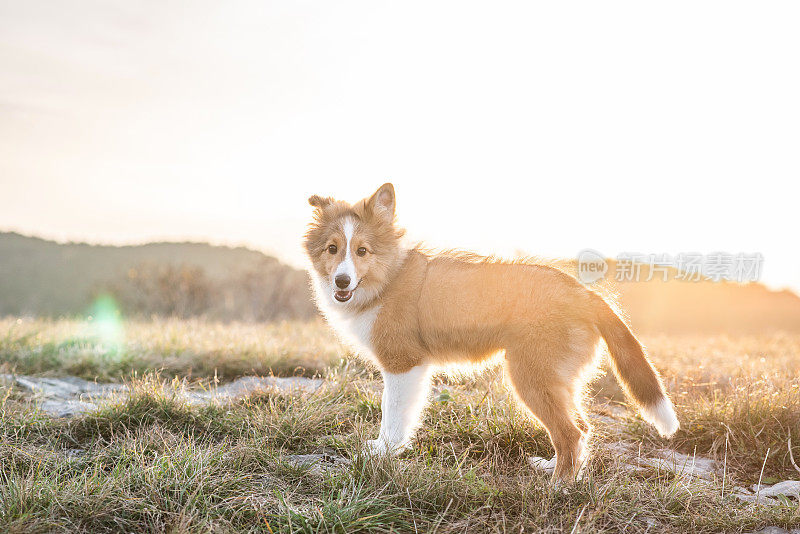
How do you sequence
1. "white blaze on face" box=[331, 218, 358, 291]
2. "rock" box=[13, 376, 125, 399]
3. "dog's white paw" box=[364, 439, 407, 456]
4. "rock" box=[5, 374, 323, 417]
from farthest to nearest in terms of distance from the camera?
1. "rock" box=[13, 376, 125, 399]
2. "rock" box=[5, 374, 323, 417]
3. "white blaze on face" box=[331, 218, 358, 291]
4. "dog's white paw" box=[364, 439, 407, 456]

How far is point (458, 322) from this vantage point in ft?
14.2

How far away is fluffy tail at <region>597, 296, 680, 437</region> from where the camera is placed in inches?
151

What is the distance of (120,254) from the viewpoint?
122ft

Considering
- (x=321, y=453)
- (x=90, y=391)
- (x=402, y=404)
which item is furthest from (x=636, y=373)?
(x=90, y=391)

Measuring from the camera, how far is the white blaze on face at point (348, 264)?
443 centimetres

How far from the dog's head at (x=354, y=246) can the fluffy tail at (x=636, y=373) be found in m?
1.80

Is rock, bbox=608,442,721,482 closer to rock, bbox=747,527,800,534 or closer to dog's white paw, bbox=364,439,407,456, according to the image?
rock, bbox=747,527,800,534

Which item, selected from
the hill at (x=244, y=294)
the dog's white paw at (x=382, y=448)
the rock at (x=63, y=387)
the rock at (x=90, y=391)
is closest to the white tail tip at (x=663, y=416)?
the dog's white paw at (x=382, y=448)

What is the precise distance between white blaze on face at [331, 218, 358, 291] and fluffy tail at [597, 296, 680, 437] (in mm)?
1869

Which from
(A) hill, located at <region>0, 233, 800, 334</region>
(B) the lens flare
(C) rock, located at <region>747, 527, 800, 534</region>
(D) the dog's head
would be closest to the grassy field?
(C) rock, located at <region>747, 527, 800, 534</region>

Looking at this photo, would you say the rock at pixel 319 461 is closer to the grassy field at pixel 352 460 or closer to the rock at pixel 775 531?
the grassy field at pixel 352 460

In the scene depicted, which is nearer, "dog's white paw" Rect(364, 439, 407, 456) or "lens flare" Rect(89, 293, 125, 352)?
"dog's white paw" Rect(364, 439, 407, 456)

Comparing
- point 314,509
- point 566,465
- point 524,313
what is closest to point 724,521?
point 566,465

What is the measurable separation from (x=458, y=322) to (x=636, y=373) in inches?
51.6
